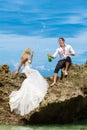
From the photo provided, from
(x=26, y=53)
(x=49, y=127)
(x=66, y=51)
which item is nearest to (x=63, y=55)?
(x=66, y=51)

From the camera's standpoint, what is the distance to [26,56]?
25.0 meters

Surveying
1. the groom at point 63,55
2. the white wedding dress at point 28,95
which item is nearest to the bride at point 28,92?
the white wedding dress at point 28,95

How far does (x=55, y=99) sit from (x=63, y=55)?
2584 millimetres

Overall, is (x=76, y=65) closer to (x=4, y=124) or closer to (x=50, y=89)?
(x=50, y=89)

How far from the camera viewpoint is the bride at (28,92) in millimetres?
23938

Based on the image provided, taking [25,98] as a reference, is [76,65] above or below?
above

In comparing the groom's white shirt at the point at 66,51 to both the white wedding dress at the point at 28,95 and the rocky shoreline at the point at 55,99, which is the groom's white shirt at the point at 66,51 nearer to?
the rocky shoreline at the point at 55,99

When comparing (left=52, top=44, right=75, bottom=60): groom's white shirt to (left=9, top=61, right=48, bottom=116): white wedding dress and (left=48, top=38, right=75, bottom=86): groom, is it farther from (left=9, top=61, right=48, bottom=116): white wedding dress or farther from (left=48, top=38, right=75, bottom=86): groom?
(left=9, top=61, right=48, bottom=116): white wedding dress

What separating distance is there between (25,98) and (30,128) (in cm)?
208

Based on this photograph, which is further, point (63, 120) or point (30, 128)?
point (63, 120)

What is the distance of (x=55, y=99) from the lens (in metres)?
22.8

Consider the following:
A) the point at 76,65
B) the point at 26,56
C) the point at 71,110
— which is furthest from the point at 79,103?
the point at 26,56

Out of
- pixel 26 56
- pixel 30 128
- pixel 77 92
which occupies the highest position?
pixel 26 56

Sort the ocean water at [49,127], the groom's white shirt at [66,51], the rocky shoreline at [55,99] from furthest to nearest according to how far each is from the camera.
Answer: the groom's white shirt at [66,51]
the rocky shoreline at [55,99]
the ocean water at [49,127]
